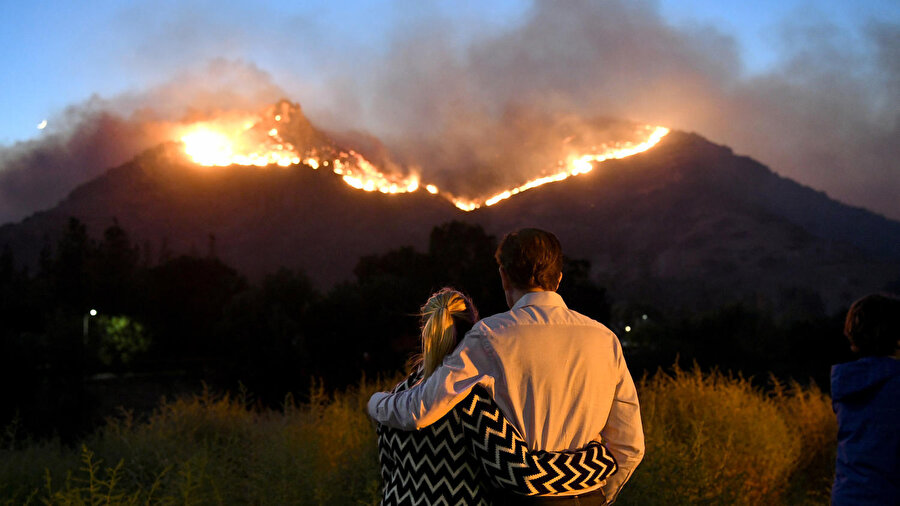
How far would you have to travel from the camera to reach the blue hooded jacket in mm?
3572

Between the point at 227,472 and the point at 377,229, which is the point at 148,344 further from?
the point at 377,229

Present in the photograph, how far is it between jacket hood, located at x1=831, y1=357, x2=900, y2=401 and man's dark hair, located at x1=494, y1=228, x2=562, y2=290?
6.14 feet

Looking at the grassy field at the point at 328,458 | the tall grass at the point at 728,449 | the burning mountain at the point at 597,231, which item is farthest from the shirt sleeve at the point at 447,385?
the burning mountain at the point at 597,231

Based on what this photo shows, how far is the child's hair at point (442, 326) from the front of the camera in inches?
112

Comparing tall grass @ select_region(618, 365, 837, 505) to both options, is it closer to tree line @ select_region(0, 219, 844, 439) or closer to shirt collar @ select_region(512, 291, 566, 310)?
shirt collar @ select_region(512, 291, 566, 310)

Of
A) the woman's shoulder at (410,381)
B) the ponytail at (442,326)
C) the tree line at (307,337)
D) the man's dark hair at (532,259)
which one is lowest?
the tree line at (307,337)

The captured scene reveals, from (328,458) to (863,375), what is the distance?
498cm

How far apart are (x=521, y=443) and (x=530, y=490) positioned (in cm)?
18

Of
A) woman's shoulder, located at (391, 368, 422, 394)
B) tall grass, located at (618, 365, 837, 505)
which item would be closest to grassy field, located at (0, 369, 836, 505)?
tall grass, located at (618, 365, 837, 505)

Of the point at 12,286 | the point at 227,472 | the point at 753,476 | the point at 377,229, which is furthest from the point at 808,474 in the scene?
the point at 377,229

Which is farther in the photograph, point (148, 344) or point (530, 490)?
point (148, 344)

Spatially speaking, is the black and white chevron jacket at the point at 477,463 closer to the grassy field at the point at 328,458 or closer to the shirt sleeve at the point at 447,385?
the shirt sleeve at the point at 447,385

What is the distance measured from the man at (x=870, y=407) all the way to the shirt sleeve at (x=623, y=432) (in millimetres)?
1503

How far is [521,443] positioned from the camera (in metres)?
2.67
